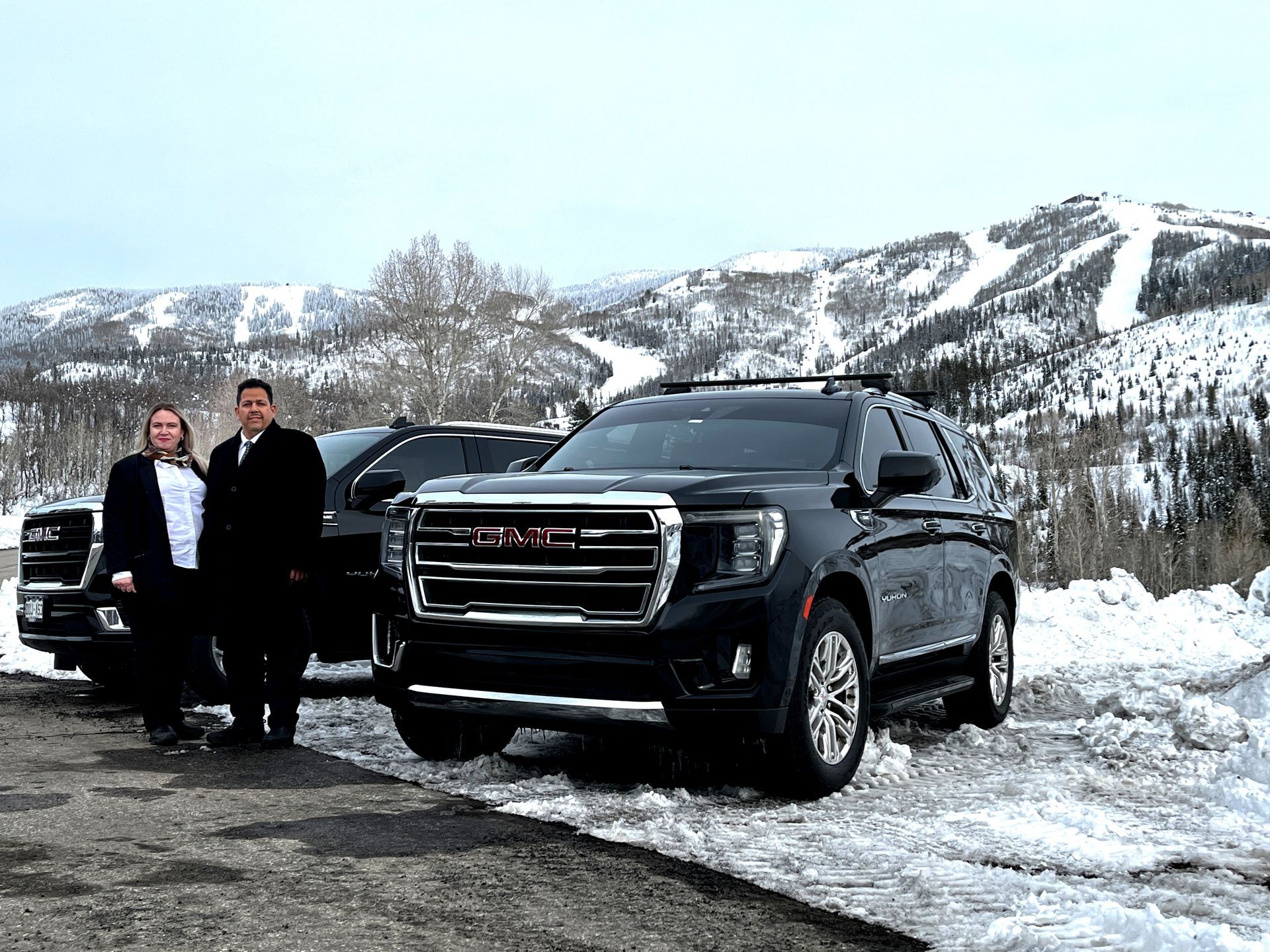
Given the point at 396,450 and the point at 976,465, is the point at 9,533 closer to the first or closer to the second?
the point at 396,450

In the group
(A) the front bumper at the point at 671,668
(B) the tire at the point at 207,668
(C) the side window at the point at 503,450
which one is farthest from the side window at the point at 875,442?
(B) the tire at the point at 207,668

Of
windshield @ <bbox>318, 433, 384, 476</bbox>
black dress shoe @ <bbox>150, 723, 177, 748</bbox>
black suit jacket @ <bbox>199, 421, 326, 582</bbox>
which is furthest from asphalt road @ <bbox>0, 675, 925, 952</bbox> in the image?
windshield @ <bbox>318, 433, 384, 476</bbox>

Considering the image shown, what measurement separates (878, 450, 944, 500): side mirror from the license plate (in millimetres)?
6280

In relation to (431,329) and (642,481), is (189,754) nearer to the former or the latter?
(642,481)

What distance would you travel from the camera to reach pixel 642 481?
16.8ft

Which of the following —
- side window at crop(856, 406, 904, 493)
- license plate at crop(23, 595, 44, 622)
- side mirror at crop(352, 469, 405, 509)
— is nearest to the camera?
side window at crop(856, 406, 904, 493)

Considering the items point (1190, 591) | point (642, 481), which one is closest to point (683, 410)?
point (642, 481)

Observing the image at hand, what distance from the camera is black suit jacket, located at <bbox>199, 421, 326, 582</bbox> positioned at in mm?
6570

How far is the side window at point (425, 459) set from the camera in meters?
8.89

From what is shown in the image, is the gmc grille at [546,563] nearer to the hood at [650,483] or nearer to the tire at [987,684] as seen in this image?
the hood at [650,483]

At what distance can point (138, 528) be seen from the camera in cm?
674

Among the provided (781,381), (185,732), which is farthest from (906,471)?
(185,732)

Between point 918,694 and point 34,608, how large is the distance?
21.1ft

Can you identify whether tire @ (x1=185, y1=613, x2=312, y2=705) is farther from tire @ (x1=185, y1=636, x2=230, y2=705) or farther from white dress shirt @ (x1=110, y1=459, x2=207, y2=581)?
white dress shirt @ (x1=110, y1=459, x2=207, y2=581)
